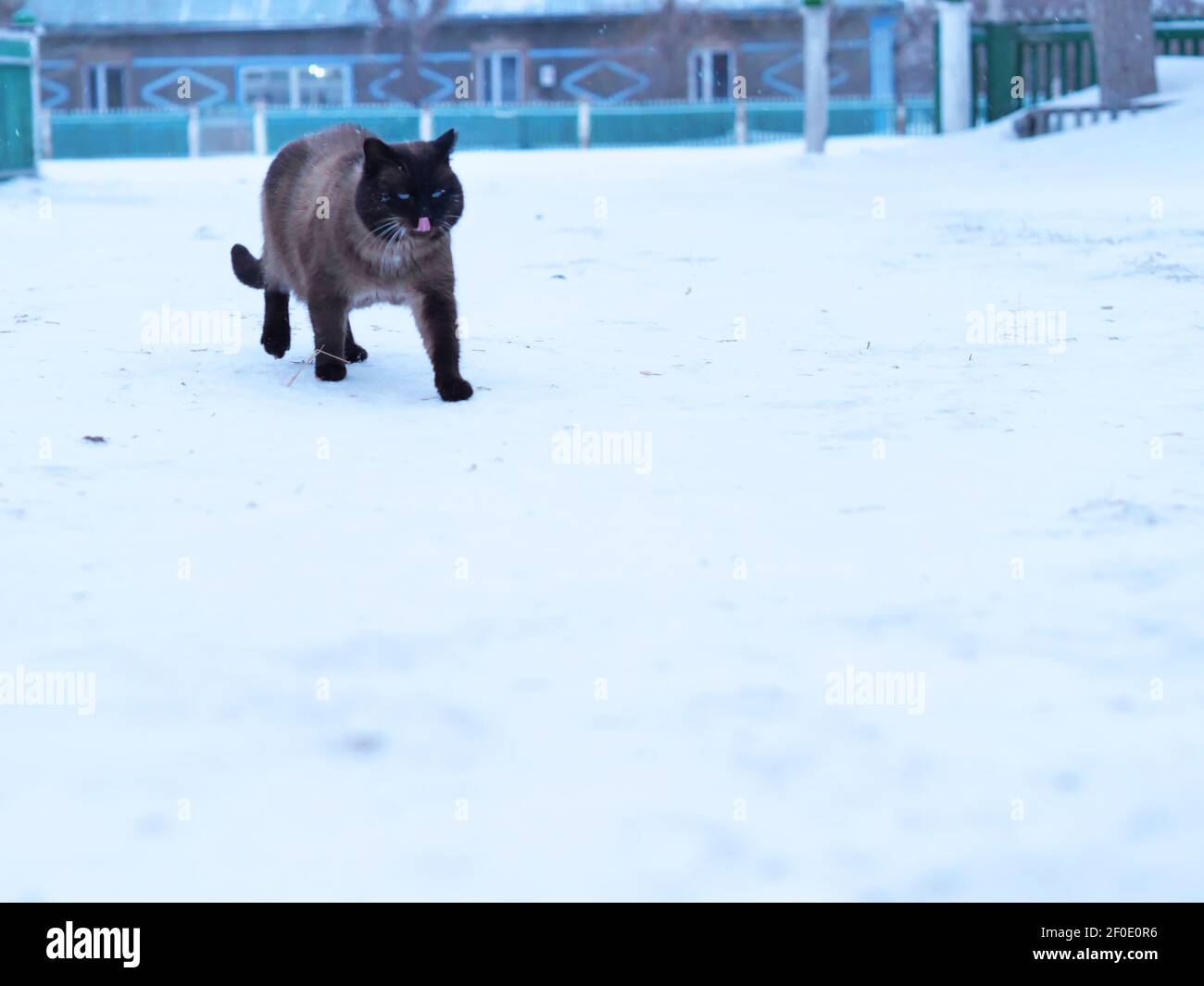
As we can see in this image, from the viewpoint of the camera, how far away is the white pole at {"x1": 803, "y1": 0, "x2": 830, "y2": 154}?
19.4 m

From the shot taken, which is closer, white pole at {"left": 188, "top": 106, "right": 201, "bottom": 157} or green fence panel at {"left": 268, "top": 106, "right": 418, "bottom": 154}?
white pole at {"left": 188, "top": 106, "right": 201, "bottom": 157}

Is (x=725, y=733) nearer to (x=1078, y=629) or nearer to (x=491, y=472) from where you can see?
(x=1078, y=629)

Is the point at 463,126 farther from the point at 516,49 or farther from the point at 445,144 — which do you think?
the point at 445,144

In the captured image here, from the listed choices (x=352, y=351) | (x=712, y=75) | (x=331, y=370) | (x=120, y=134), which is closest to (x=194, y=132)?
(x=120, y=134)

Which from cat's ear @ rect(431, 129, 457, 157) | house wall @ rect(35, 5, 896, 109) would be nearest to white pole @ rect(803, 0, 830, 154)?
house wall @ rect(35, 5, 896, 109)

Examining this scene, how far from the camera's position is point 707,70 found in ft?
107

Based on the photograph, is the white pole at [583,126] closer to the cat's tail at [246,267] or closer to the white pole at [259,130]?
the white pole at [259,130]

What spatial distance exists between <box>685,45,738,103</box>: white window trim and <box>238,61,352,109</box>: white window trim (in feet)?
22.8

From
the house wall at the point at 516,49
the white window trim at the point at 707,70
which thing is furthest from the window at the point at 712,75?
the house wall at the point at 516,49

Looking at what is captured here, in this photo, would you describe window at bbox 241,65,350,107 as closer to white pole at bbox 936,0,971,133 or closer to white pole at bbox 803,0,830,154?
white pole at bbox 803,0,830,154

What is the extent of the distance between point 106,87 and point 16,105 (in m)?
18.9

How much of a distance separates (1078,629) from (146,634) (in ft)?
5.79

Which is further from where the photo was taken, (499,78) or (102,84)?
(102,84)

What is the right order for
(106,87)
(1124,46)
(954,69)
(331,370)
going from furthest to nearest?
(106,87)
(954,69)
(1124,46)
(331,370)
